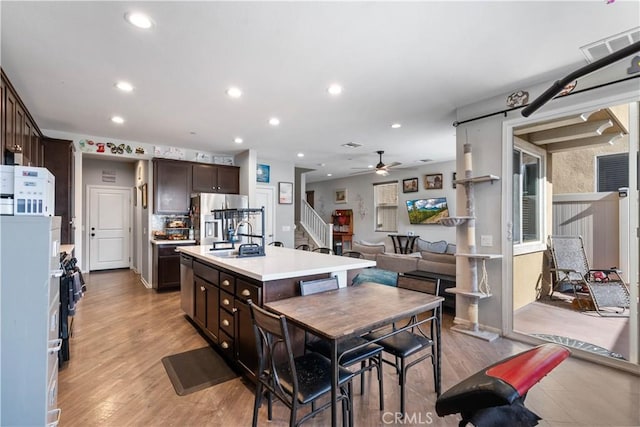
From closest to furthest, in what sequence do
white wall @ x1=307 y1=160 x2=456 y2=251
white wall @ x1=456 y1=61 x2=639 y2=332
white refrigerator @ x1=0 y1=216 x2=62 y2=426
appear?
white refrigerator @ x1=0 y1=216 x2=62 y2=426 → white wall @ x1=456 y1=61 x2=639 y2=332 → white wall @ x1=307 y1=160 x2=456 y2=251

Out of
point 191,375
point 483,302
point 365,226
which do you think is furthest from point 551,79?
point 365,226

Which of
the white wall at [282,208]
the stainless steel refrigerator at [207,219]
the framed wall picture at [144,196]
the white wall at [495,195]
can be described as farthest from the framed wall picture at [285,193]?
the white wall at [495,195]

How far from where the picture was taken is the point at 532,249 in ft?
14.4

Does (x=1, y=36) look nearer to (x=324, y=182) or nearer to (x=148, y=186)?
(x=148, y=186)

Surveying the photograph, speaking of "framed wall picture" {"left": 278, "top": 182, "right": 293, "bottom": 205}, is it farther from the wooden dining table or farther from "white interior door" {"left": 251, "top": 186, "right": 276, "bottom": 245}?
the wooden dining table

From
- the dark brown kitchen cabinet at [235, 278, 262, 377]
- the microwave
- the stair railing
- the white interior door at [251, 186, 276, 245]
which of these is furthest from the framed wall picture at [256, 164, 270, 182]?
the microwave

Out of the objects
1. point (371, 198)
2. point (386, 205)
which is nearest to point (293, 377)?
point (386, 205)

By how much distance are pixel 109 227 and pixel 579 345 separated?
28.5ft

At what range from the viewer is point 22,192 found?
153cm

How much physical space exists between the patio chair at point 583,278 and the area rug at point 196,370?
4688 millimetres

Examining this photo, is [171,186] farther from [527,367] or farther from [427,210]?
[427,210]

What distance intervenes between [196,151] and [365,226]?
18.6 feet

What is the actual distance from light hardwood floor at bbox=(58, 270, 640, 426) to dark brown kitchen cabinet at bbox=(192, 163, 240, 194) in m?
3.11

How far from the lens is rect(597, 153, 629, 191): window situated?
4.59 meters
